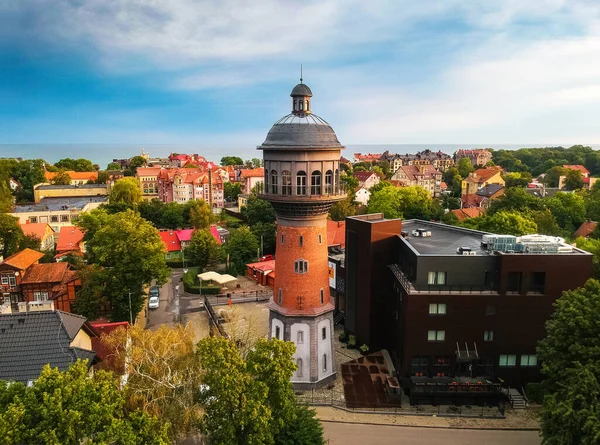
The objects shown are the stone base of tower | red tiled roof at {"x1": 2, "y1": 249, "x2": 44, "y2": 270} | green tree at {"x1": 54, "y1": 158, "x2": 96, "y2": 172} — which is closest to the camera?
the stone base of tower

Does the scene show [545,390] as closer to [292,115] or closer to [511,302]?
[511,302]

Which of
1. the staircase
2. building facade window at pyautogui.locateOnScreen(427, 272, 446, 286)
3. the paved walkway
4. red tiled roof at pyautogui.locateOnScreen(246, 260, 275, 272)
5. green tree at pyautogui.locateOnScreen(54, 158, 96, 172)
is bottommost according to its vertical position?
the paved walkway

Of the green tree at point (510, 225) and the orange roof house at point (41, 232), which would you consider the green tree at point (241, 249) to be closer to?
the orange roof house at point (41, 232)

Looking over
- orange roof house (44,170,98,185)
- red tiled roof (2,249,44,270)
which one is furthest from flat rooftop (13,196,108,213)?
red tiled roof (2,249,44,270)

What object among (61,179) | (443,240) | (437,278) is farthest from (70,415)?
(61,179)

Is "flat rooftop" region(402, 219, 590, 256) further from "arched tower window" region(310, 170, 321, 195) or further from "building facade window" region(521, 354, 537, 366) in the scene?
"arched tower window" region(310, 170, 321, 195)
